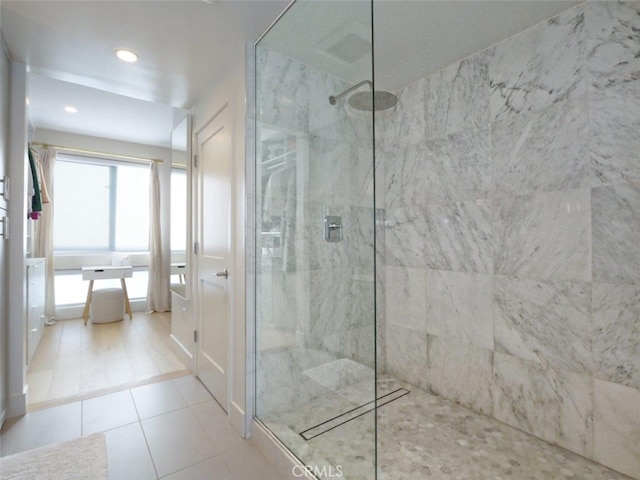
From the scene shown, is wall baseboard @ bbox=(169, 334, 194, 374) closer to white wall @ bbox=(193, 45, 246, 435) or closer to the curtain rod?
white wall @ bbox=(193, 45, 246, 435)

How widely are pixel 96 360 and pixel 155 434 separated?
62.7 inches

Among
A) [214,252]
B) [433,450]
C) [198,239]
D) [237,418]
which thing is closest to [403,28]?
[214,252]

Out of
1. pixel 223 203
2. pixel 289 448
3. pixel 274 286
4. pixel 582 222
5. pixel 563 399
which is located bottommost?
pixel 289 448

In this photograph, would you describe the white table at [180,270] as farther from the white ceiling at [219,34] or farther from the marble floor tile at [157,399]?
the white ceiling at [219,34]

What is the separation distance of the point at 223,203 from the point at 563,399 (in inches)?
92.7

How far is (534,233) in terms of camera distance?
72.2 inches

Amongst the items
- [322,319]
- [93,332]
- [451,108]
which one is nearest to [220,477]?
[322,319]

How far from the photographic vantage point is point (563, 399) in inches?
66.6

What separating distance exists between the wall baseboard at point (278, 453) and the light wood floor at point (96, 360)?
125 cm

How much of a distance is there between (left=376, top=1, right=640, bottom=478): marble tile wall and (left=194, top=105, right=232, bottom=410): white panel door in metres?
1.41

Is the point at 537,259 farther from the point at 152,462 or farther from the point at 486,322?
the point at 152,462

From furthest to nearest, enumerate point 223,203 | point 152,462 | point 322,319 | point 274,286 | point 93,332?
1. point 93,332
2. point 223,203
3. point 274,286
4. point 322,319
5. point 152,462

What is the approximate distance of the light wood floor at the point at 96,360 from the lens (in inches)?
94.2

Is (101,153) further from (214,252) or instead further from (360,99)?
(360,99)
